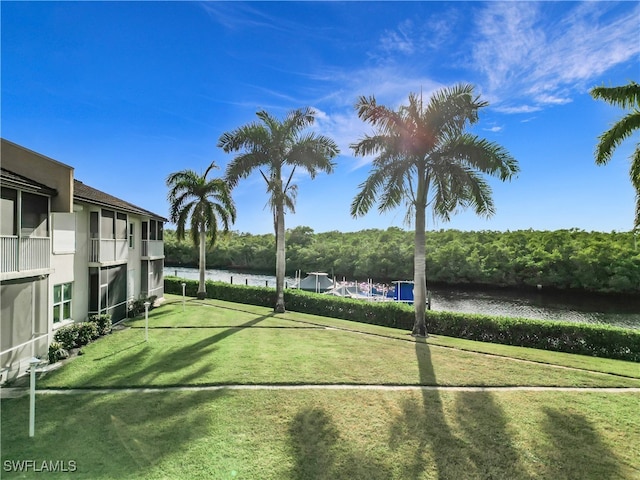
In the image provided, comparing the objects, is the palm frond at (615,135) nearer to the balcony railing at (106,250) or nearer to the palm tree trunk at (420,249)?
the palm tree trunk at (420,249)

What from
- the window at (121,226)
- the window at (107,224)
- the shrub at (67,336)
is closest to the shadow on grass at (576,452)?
the shrub at (67,336)

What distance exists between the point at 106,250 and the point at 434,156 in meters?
14.2

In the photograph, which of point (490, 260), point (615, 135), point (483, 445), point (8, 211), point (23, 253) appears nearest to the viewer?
point (483, 445)

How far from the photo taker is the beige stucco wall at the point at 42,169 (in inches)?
380

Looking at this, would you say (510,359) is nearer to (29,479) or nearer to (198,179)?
(29,479)

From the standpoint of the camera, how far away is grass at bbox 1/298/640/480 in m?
5.08

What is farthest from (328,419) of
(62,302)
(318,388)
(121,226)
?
(121,226)

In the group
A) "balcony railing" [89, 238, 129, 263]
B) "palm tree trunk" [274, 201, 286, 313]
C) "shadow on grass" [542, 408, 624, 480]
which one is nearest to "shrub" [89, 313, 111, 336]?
"balcony railing" [89, 238, 129, 263]

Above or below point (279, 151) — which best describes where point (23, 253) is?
below

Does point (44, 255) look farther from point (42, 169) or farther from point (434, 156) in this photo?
point (434, 156)

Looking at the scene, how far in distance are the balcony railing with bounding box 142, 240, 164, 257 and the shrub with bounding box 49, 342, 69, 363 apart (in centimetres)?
977

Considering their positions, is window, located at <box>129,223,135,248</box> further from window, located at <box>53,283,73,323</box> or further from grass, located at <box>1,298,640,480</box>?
grass, located at <box>1,298,640,480</box>

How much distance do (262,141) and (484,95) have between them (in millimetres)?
11213

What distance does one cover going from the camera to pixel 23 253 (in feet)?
28.7
